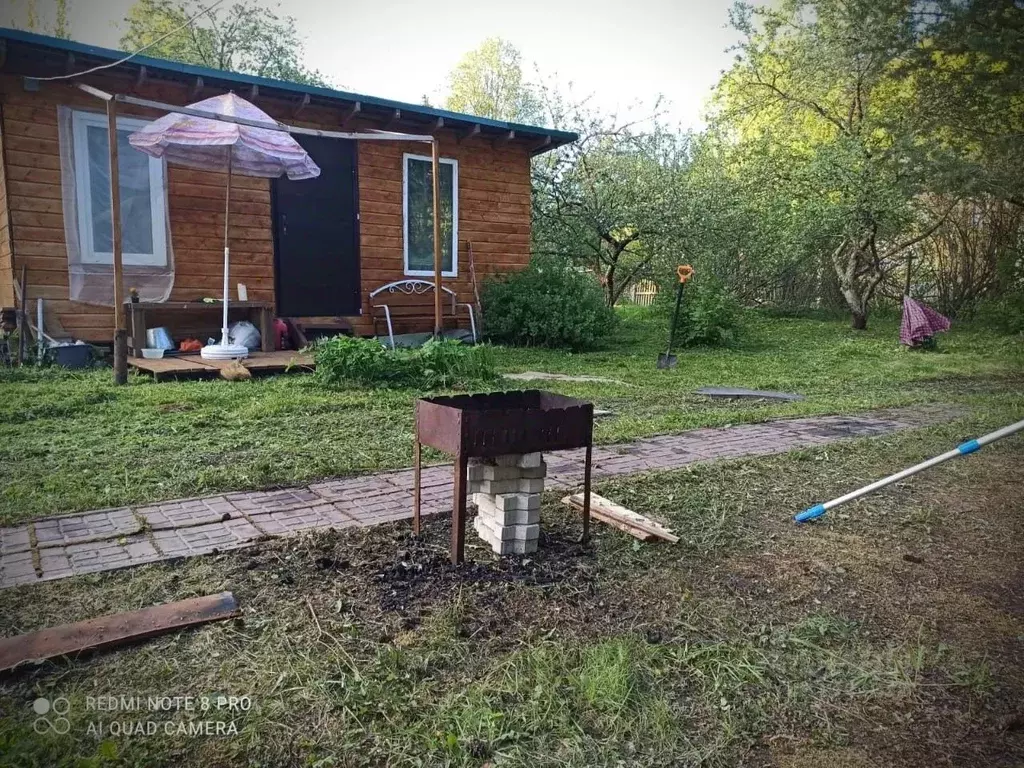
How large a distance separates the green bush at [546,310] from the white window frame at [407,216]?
67cm

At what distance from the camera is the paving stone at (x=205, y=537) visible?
107 inches

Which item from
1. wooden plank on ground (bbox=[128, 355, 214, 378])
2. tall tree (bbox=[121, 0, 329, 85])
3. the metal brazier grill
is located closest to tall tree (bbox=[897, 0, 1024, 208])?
the metal brazier grill

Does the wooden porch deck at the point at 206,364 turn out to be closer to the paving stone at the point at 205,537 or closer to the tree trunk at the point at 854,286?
the paving stone at the point at 205,537

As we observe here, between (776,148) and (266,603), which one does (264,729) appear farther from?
(776,148)

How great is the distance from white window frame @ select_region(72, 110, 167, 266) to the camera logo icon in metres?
7.02

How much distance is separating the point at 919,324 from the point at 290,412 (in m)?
10.1

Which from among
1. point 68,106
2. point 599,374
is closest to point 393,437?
point 599,374

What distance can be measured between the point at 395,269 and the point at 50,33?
7813mm

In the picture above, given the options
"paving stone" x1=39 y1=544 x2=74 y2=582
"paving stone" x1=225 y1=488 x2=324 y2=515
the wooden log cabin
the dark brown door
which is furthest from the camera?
the dark brown door

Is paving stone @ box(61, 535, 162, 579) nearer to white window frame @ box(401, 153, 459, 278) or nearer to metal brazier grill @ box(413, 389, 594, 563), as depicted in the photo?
metal brazier grill @ box(413, 389, 594, 563)

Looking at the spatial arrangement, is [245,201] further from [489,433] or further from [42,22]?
[489,433]

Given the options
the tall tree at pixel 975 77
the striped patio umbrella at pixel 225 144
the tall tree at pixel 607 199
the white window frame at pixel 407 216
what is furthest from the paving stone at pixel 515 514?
the tall tree at pixel 607 199

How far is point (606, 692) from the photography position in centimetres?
186

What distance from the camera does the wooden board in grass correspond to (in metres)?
2.96
